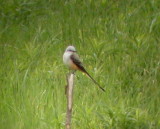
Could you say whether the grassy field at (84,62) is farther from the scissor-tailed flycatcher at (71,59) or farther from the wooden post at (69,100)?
the wooden post at (69,100)

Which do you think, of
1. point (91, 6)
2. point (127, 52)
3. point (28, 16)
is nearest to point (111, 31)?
point (127, 52)

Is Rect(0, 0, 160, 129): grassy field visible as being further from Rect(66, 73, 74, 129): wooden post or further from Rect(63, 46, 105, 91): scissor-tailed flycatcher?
Rect(66, 73, 74, 129): wooden post

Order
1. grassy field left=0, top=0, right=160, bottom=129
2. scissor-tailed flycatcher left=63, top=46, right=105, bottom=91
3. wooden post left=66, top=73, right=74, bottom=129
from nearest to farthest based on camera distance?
wooden post left=66, top=73, right=74, bottom=129 → grassy field left=0, top=0, right=160, bottom=129 → scissor-tailed flycatcher left=63, top=46, right=105, bottom=91

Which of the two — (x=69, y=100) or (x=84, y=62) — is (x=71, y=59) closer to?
(x=69, y=100)

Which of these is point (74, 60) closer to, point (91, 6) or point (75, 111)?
point (75, 111)

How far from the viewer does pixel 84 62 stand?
8.05 metres

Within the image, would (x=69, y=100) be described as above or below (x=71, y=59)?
below

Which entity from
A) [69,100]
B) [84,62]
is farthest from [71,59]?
[84,62]

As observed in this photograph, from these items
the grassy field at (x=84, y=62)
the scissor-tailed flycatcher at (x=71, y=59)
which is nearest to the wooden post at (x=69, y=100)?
the grassy field at (x=84, y=62)

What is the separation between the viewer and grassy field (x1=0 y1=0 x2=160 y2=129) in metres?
6.53

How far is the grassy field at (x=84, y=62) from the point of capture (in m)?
6.53

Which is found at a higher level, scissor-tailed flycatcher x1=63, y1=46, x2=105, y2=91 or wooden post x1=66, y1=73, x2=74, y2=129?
scissor-tailed flycatcher x1=63, y1=46, x2=105, y2=91

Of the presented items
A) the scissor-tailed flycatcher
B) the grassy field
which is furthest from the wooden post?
the scissor-tailed flycatcher

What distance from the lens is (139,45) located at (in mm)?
7926
